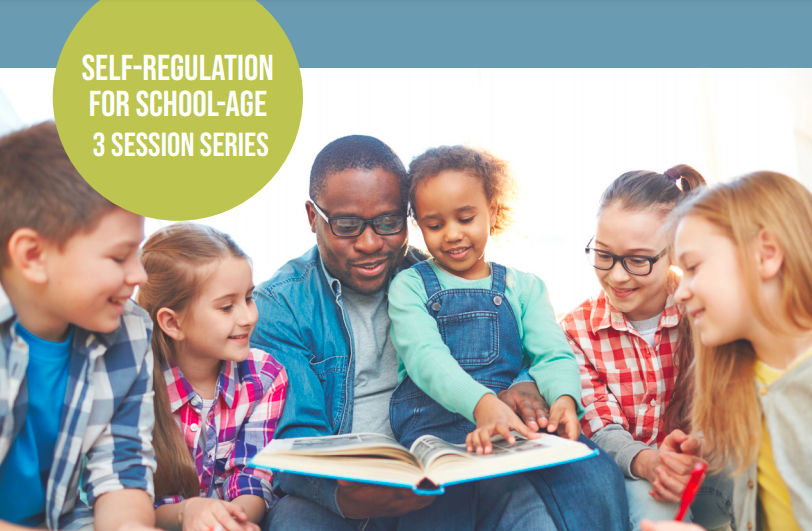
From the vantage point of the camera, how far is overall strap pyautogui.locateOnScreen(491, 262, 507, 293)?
184 centimetres

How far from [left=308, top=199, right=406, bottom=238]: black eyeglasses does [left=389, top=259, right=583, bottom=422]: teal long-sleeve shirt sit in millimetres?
140

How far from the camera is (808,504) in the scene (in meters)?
1.14

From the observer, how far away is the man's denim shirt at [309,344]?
1.63m

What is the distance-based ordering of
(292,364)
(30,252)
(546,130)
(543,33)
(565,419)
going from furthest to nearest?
(546,130) → (543,33) → (292,364) → (565,419) → (30,252)

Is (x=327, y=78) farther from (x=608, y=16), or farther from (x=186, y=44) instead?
(x=186, y=44)

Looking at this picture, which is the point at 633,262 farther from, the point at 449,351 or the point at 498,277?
the point at 449,351

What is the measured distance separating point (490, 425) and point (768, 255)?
0.64m

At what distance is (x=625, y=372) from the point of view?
1782mm

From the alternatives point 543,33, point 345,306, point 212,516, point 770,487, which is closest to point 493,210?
point 345,306

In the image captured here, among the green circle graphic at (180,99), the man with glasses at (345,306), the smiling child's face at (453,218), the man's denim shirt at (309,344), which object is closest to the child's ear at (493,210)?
the smiling child's face at (453,218)

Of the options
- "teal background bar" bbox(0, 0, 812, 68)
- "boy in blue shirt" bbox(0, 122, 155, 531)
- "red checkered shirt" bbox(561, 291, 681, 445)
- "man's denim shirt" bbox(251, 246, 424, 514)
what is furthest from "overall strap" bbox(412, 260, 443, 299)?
"teal background bar" bbox(0, 0, 812, 68)

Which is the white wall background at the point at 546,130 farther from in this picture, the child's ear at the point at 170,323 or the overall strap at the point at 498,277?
the child's ear at the point at 170,323

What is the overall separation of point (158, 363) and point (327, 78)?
8.47 feet

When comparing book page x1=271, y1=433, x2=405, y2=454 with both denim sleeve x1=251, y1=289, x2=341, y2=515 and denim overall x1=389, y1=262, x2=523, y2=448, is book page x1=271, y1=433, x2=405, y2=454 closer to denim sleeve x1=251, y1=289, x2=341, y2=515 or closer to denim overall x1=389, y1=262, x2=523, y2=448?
denim sleeve x1=251, y1=289, x2=341, y2=515
